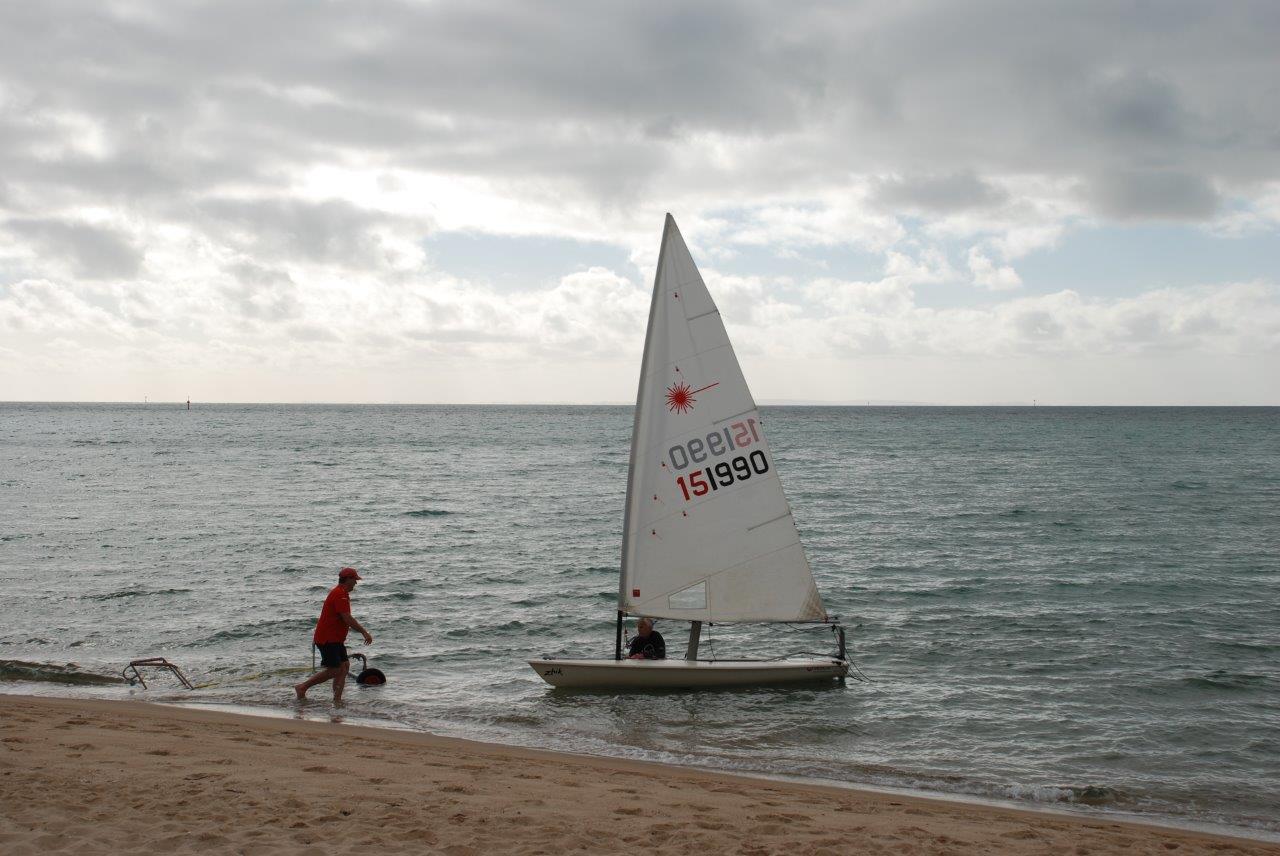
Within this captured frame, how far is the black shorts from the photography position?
1494 centimetres

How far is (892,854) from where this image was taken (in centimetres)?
830

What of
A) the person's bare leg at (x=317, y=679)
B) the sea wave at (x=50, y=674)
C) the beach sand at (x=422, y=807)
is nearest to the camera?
Answer: the beach sand at (x=422, y=807)

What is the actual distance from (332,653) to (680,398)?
6.85m

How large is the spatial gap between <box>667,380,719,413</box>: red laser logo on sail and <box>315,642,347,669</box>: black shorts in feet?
21.2

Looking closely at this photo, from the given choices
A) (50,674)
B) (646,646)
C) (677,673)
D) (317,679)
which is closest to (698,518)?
(646,646)

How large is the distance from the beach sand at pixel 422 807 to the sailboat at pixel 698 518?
3.90 meters

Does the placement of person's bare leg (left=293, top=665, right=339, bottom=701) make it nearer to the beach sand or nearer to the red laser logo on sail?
the beach sand

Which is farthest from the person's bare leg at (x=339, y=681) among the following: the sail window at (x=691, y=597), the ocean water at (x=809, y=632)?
the sail window at (x=691, y=597)

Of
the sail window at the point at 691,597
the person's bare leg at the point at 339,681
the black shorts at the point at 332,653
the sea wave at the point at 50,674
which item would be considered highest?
the sail window at the point at 691,597

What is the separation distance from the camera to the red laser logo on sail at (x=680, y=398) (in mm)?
15539

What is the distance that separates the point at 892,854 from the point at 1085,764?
6.14 metres

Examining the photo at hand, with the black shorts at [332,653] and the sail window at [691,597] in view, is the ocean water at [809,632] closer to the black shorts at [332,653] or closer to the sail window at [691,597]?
the black shorts at [332,653]

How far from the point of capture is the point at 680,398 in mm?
15562

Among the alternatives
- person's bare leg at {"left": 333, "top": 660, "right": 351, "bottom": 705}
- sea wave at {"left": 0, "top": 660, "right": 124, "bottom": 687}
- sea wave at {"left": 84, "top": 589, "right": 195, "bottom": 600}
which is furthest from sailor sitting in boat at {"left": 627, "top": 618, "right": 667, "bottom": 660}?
sea wave at {"left": 84, "top": 589, "right": 195, "bottom": 600}
